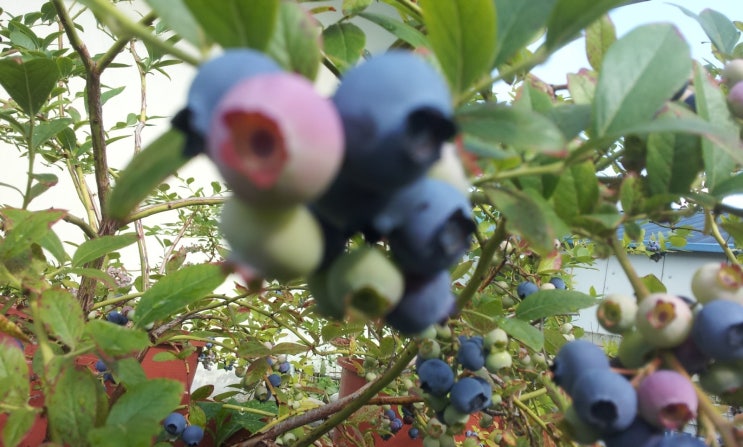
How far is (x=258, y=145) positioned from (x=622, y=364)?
1.32 feet

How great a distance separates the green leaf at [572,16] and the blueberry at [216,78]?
0.67 feet

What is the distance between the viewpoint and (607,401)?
42 centimetres

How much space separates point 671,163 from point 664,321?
158 mm

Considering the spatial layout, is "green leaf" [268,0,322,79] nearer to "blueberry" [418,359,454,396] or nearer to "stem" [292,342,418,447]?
"stem" [292,342,418,447]

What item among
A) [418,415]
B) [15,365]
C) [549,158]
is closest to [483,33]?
[549,158]

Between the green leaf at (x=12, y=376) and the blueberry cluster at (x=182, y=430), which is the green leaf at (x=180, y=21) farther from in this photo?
the blueberry cluster at (x=182, y=430)

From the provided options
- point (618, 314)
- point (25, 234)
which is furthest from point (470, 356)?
point (25, 234)

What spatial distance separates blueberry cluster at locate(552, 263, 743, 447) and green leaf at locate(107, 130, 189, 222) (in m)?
0.33

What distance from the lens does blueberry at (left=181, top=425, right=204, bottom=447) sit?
3.86 feet

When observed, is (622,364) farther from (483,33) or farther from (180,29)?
(180,29)

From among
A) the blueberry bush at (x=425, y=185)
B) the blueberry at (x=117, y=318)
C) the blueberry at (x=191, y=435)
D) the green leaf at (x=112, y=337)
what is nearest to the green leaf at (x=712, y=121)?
the blueberry bush at (x=425, y=185)

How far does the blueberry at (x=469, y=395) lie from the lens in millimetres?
861

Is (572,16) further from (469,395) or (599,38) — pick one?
(469,395)

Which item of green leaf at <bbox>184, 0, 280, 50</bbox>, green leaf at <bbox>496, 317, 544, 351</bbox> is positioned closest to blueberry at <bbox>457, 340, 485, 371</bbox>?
green leaf at <bbox>496, 317, 544, 351</bbox>
